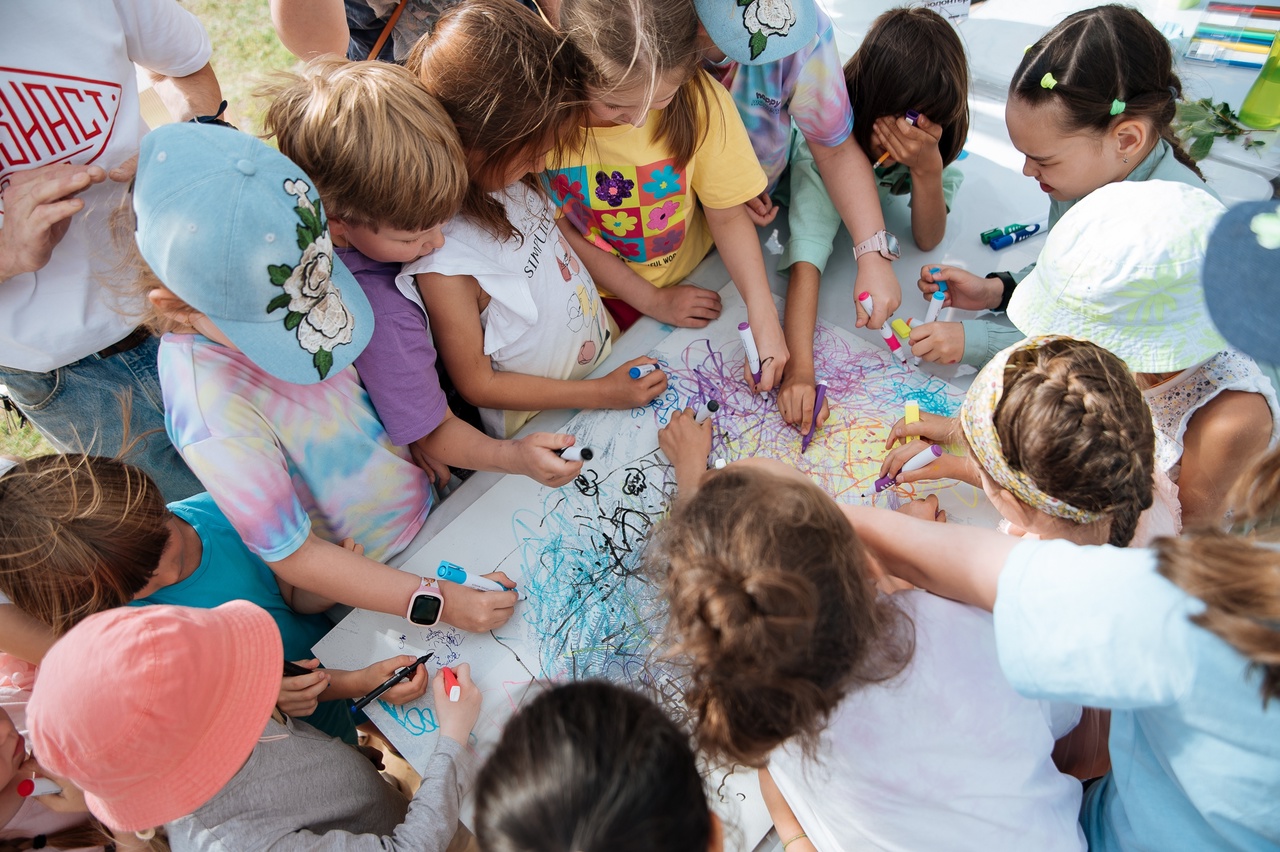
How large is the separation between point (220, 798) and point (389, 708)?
211 millimetres

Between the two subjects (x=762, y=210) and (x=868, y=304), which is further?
(x=762, y=210)

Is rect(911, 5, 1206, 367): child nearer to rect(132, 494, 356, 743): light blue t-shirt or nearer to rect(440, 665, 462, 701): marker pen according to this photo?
rect(440, 665, 462, 701): marker pen

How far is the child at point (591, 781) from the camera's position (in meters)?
0.60

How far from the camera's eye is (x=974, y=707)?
2.57ft

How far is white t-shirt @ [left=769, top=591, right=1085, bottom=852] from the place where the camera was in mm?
770

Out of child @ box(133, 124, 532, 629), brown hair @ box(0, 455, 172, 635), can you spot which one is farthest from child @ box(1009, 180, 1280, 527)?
brown hair @ box(0, 455, 172, 635)

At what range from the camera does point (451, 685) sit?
3.23 feet

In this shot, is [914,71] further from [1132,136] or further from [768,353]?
[768,353]

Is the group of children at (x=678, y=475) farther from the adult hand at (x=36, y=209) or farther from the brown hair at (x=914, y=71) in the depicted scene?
the adult hand at (x=36, y=209)

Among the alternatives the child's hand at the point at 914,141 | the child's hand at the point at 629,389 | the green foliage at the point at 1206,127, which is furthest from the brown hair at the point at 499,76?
the green foliage at the point at 1206,127

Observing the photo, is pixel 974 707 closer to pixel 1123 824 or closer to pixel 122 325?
pixel 1123 824

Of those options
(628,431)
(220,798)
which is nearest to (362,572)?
(220,798)

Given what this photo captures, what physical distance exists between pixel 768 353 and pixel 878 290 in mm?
240

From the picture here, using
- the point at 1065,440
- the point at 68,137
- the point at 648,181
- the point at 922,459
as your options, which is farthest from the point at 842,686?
the point at 68,137
